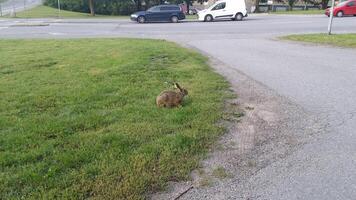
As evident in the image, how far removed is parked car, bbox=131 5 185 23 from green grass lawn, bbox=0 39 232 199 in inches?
895

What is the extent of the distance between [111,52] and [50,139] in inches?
302

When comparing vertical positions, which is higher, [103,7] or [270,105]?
[103,7]

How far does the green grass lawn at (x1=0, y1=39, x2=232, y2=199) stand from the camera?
10.7 feet

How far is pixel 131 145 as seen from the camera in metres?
4.10

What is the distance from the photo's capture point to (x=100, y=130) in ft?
14.9

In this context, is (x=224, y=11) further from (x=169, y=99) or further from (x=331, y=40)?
(x=169, y=99)

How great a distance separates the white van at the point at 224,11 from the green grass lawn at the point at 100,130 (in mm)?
23128

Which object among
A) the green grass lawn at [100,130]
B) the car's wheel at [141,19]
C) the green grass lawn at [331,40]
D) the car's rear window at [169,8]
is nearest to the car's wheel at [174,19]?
the car's rear window at [169,8]

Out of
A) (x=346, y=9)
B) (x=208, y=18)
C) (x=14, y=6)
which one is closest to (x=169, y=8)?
(x=208, y=18)

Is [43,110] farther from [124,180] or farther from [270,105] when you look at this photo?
[270,105]

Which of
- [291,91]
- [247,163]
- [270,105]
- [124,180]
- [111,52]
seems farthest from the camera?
[111,52]

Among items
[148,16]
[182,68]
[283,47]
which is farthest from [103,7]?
[182,68]

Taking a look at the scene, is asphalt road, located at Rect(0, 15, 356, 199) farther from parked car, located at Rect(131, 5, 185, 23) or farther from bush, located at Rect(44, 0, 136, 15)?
bush, located at Rect(44, 0, 136, 15)

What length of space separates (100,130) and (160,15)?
89.1 ft
